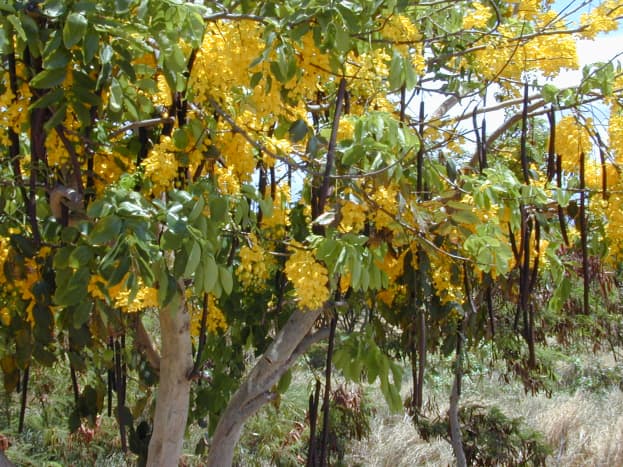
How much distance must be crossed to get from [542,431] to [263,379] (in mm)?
4742

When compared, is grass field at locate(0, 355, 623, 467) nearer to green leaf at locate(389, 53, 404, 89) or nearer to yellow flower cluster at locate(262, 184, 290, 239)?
yellow flower cluster at locate(262, 184, 290, 239)

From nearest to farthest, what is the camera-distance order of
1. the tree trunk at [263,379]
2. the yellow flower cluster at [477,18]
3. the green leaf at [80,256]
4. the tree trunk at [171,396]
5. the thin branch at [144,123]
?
1. the green leaf at [80,256]
2. the thin branch at [144,123]
3. the yellow flower cluster at [477,18]
4. the tree trunk at [171,396]
5. the tree trunk at [263,379]

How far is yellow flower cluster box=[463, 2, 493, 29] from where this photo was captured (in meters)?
2.26

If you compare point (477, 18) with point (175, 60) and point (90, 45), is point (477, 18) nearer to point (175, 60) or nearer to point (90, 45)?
point (175, 60)

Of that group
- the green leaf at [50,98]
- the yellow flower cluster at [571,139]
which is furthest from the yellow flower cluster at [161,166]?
the yellow flower cluster at [571,139]

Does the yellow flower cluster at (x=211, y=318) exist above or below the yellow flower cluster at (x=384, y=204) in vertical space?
below

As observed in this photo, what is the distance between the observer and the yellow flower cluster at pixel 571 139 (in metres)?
2.29

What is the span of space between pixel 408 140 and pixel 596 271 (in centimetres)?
198

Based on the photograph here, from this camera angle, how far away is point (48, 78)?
5.18 feet

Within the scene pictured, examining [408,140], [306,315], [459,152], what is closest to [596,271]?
[459,152]

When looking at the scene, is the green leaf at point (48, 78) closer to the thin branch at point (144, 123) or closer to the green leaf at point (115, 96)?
the green leaf at point (115, 96)

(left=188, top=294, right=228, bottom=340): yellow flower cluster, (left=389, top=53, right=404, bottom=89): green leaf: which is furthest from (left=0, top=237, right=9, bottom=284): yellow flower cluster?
(left=389, top=53, right=404, bottom=89): green leaf

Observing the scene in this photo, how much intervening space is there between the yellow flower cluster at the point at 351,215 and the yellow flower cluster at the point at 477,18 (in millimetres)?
727

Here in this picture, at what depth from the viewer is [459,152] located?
289 cm
